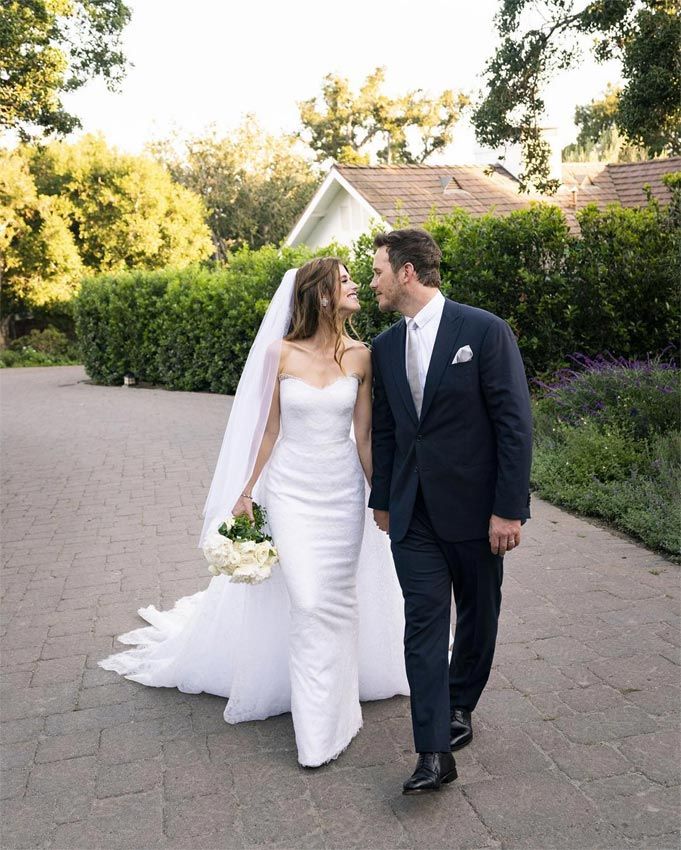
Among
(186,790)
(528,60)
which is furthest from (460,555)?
(528,60)

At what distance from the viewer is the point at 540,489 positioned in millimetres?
8977

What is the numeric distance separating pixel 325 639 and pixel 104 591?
3089 millimetres

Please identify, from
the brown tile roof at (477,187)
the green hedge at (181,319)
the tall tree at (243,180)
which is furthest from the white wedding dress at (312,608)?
the tall tree at (243,180)

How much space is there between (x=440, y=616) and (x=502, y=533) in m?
0.42

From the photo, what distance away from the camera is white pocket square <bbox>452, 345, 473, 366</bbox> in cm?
357

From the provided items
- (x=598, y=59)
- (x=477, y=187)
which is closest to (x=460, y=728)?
(x=598, y=59)

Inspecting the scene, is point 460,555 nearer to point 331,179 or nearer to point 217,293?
point 217,293

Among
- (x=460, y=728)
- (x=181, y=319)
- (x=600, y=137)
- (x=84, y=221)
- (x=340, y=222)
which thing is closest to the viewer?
(x=460, y=728)

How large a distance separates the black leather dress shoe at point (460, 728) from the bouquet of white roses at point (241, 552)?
104 centimetres

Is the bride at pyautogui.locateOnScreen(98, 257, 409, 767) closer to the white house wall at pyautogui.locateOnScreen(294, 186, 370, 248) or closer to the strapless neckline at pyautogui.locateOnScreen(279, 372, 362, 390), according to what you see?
the strapless neckline at pyautogui.locateOnScreen(279, 372, 362, 390)

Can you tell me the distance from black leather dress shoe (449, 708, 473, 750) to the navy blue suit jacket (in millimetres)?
893

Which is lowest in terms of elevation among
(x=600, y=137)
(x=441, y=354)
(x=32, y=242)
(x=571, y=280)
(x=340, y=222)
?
(x=32, y=242)

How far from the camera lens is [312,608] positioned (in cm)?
401

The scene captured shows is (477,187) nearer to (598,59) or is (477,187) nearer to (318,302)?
(598,59)
